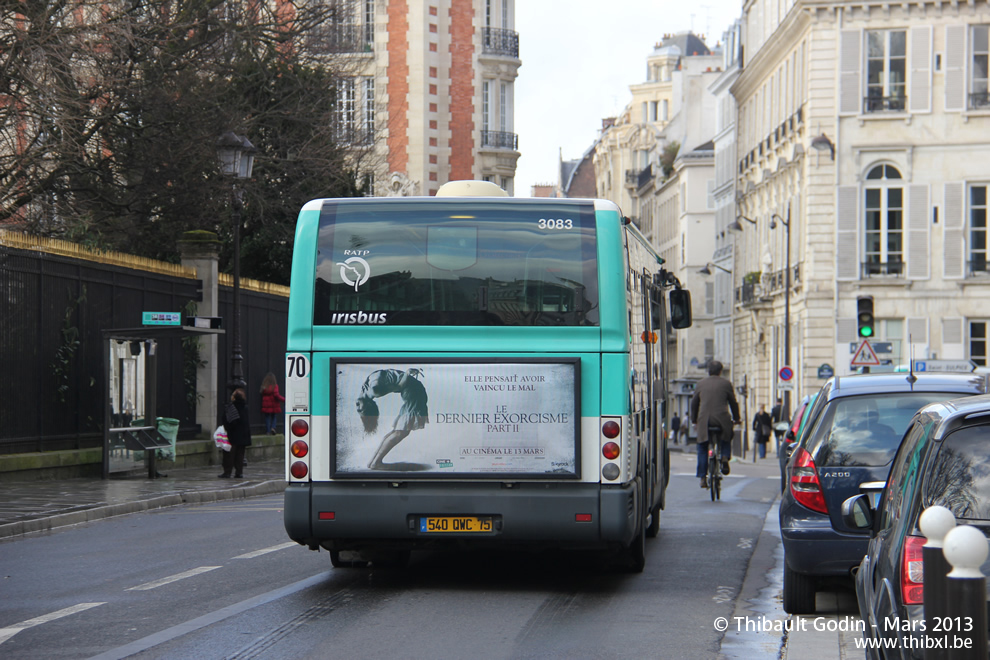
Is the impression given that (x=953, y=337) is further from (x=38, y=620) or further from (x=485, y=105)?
(x=38, y=620)

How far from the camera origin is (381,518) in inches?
414

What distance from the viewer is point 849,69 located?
50656 mm

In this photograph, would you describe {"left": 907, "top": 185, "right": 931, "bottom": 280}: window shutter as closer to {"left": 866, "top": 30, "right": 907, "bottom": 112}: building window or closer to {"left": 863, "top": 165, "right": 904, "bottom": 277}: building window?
{"left": 863, "top": 165, "right": 904, "bottom": 277}: building window

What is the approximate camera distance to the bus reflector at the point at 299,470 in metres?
10.6

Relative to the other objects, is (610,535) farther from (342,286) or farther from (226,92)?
(226,92)

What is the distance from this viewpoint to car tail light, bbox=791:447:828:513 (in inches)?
382

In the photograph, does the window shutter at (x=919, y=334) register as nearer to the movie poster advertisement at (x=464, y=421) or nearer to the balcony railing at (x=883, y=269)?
the balcony railing at (x=883, y=269)

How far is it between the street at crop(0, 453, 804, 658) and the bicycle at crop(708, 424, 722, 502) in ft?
16.4

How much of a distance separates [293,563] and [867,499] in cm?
681

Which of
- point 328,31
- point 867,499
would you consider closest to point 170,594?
point 867,499

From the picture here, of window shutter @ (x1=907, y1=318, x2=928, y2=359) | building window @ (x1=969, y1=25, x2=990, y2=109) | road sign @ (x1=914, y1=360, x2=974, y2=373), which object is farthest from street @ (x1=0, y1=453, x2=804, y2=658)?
building window @ (x1=969, y1=25, x2=990, y2=109)

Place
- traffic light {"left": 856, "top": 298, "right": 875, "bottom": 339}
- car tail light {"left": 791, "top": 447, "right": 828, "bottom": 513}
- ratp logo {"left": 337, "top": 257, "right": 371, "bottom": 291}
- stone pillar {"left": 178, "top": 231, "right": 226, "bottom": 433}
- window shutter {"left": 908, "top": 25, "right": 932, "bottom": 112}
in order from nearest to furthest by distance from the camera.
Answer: car tail light {"left": 791, "top": 447, "right": 828, "bottom": 513} → ratp logo {"left": 337, "top": 257, "right": 371, "bottom": 291} → stone pillar {"left": 178, "top": 231, "right": 226, "bottom": 433} → traffic light {"left": 856, "top": 298, "right": 875, "bottom": 339} → window shutter {"left": 908, "top": 25, "right": 932, "bottom": 112}

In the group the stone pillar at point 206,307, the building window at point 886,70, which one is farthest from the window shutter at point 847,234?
the stone pillar at point 206,307

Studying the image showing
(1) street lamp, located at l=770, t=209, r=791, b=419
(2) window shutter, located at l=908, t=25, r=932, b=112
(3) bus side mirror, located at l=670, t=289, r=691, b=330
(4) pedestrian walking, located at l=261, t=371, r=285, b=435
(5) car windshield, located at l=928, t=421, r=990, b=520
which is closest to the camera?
(5) car windshield, located at l=928, t=421, r=990, b=520
